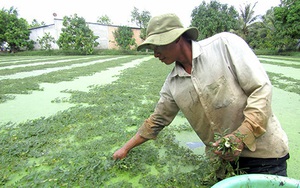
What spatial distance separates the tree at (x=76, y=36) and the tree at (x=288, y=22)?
19544 millimetres

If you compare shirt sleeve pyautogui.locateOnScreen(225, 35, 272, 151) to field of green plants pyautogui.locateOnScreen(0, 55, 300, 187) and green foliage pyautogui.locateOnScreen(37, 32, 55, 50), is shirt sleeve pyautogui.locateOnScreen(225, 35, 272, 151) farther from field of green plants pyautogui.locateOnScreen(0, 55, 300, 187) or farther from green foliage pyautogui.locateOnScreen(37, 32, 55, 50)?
green foliage pyautogui.locateOnScreen(37, 32, 55, 50)

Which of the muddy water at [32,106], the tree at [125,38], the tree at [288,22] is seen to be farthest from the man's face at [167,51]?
the tree at [125,38]

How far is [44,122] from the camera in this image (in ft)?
9.26

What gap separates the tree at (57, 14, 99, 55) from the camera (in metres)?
24.3

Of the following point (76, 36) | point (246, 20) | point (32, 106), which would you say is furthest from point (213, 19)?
point (32, 106)

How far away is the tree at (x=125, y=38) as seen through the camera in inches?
1026

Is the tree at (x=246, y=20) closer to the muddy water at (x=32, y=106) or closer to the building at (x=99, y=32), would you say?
the building at (x=99, y=32)

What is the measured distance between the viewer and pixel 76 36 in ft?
79.7

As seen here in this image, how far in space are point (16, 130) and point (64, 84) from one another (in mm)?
3223

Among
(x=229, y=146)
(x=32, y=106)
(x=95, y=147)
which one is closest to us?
(x=229, y=146)

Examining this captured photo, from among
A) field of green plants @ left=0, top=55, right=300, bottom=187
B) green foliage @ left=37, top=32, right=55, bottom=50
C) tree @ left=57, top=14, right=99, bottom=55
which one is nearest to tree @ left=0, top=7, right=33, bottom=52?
green foliage @ left=37, top=32, right=55, bottom=50

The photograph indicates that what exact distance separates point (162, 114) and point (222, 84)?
519 millimetres

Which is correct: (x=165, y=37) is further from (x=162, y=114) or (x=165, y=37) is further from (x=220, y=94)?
(x=162, y=114)

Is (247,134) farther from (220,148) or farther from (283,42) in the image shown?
(283,42)
